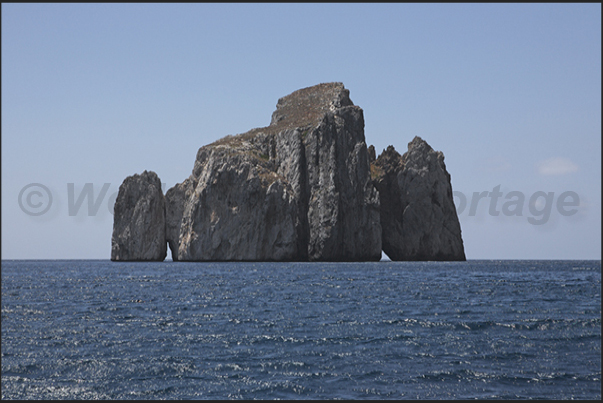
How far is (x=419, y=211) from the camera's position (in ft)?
443

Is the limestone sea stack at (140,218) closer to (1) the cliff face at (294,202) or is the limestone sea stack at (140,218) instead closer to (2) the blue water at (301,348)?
(1) the cliff face at (294,202)

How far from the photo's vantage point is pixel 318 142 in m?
125

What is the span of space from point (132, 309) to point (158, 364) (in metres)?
16.2

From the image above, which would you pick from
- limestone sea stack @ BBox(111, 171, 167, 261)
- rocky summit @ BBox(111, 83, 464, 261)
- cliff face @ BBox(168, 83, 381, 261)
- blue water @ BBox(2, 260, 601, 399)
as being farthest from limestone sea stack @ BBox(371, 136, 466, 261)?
blue water @ BBox(2, 260, 601, 399)

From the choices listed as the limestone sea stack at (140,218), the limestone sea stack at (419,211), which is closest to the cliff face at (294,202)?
the limestone sea stack at (419,211)

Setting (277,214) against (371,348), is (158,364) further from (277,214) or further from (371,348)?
(277,214)

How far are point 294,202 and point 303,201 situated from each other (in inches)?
151

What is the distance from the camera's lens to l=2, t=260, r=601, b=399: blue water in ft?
59.5

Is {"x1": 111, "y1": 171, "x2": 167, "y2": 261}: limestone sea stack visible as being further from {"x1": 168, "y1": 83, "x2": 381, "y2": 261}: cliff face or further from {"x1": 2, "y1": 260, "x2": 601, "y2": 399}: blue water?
{"x1": 2, "y1": 260, "x2": 601, "y2": 399}: blue water

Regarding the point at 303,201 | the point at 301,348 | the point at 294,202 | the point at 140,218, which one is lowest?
the point at 301,348

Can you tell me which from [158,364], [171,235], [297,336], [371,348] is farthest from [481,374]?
[171,235]

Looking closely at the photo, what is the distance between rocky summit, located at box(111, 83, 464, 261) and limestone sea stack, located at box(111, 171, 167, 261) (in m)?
1.60

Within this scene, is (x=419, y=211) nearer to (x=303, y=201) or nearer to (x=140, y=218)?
(x=303, y=201)

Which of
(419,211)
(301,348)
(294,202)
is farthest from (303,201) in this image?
(301,348)
